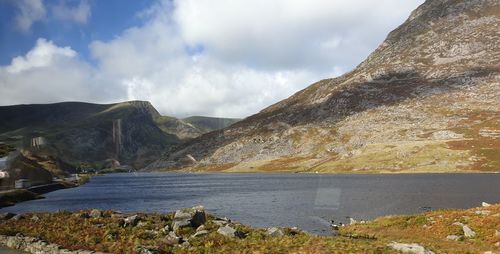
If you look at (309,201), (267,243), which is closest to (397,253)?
(267,243)

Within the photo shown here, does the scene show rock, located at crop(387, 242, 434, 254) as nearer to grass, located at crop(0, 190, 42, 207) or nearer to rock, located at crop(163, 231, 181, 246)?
rock, located at crop(163, 231, 181, 246)

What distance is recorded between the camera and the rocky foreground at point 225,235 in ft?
112

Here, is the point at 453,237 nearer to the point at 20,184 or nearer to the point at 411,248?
the point at 411,248

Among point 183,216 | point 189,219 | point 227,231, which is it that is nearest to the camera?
point 227,231

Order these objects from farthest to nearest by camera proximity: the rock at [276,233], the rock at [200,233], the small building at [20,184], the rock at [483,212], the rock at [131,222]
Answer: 1. the small building at [20,184]
2. the rock at [483,212]
3. the rock at [131,222]
4. the rock at [276,233]
5. the rock at [200,233]

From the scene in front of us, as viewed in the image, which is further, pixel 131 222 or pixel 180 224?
pixel 131 222

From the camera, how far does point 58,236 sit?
4041cm

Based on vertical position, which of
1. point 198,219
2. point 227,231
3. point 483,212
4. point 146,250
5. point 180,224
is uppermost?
point 146,250

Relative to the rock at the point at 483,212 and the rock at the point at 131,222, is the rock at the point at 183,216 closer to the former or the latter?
the rock at the point at 131,222

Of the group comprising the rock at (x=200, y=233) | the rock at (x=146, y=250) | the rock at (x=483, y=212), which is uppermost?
the rock at (x=146, y=250)

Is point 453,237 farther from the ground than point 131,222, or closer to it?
closer to it

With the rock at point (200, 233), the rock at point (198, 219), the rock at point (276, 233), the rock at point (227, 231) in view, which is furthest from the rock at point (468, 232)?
the rock at point (198, 219)

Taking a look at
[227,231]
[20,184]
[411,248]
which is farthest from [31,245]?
[20,184]

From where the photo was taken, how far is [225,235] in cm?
3997
